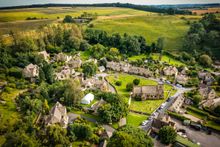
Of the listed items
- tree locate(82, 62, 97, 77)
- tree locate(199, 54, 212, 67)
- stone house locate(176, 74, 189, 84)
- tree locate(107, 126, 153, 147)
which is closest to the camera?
tree locate(107, 126, 153, 147)

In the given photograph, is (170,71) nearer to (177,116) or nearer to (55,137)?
(177,116)

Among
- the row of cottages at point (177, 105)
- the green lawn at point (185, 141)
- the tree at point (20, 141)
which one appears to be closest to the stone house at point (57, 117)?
the tree at point (20, 141)

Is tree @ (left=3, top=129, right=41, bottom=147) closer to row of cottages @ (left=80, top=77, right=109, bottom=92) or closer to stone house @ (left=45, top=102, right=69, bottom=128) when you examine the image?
stone house @ (left=45, top=102, right=69, bottom=128)

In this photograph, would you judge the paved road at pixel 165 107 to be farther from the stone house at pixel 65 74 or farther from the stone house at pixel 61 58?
the stone house at pixel 61 58

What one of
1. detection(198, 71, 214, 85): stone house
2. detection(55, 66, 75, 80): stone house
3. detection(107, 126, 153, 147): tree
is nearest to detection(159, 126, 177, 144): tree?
detection(107, 126, 153, 147): tree

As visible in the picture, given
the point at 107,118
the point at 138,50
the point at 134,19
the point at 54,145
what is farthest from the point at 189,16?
the point at 54,145
